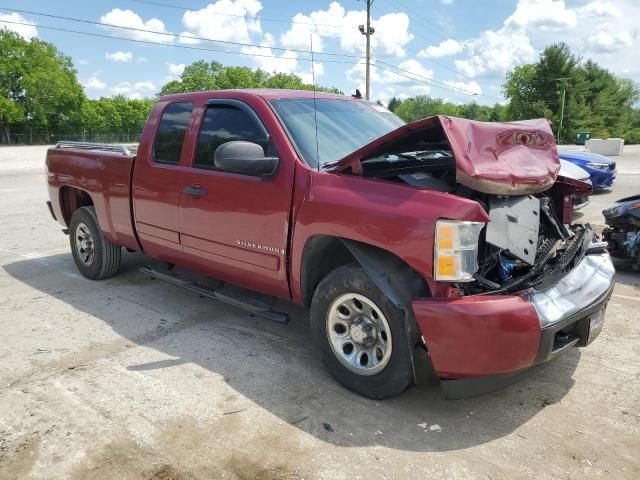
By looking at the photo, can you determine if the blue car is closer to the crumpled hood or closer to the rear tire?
the crumpled hood

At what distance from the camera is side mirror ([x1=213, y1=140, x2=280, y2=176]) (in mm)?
3441

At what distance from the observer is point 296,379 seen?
3.58m

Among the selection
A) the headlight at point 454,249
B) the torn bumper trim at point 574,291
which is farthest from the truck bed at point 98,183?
the torn bumper trim at point 574,291

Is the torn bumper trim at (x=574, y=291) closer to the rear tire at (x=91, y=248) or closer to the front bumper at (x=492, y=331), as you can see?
the front bumper at (x=492, y=331)

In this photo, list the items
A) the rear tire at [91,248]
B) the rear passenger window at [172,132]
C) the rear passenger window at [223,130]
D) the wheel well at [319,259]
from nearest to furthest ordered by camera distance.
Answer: the wheel well at [319,259] → the rear passenger window at [223,130] → the rear passenger window at [172,132] → the rear tire at [91,248]

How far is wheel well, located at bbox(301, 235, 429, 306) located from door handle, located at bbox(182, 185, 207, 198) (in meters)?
1.14

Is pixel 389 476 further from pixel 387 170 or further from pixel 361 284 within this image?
pixel 387 170

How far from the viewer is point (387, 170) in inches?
139

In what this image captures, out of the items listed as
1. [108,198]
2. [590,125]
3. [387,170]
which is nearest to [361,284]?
[387,170]

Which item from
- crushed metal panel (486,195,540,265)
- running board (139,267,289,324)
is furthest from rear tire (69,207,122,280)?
crushed metal panel (486,195,540,265)

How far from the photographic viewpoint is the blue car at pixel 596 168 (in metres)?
11.2

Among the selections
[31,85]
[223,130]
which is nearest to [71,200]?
[223,130]

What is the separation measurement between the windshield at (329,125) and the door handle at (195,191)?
858mm

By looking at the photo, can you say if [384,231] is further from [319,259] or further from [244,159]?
[244,159]
